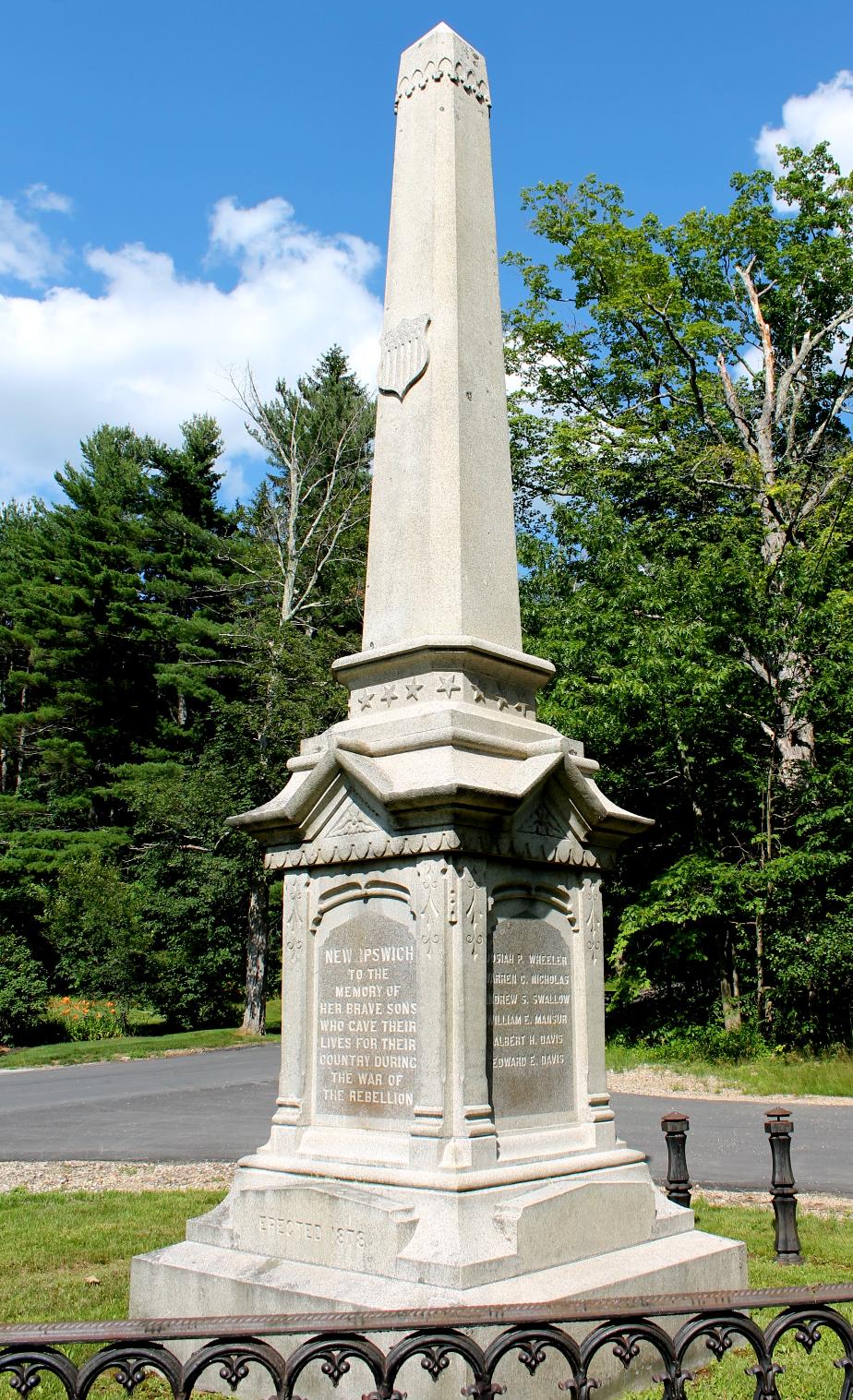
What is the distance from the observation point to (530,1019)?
592cm

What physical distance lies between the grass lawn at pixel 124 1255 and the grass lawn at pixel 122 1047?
1394cm

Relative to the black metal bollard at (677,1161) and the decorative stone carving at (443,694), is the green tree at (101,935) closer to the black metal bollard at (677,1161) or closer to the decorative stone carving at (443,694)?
the black metal bollard at (677,1161)

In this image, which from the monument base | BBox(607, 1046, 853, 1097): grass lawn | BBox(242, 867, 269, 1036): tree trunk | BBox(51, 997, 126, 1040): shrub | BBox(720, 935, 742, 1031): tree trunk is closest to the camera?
the monument base

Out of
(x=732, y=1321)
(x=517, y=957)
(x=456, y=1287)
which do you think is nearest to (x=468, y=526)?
(x=517, y=957)

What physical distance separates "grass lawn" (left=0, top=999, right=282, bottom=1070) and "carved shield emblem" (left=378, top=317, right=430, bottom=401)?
63.0 ft

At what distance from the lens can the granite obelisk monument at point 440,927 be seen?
5.23 m

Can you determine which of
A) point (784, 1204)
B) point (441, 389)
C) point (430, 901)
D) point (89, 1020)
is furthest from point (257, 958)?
point (430, 901)

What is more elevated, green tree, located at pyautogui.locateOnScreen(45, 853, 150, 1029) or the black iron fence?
green tree, located at pyautogui.locateOnScreen(45, 853, 150, 1029)

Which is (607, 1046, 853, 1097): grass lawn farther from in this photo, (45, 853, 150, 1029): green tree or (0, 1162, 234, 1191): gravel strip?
(45, 853, 150, 1029): green tree

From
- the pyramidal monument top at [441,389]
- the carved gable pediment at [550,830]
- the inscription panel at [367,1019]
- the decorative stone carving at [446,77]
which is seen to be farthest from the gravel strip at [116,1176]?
the decorative stone carving at [446,77]

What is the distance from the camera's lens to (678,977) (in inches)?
789

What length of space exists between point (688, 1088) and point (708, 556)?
862 centimetres

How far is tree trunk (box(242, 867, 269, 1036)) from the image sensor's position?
90.0ft

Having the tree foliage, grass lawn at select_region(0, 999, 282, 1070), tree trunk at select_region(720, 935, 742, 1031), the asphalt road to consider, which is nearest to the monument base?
the asphalt road
